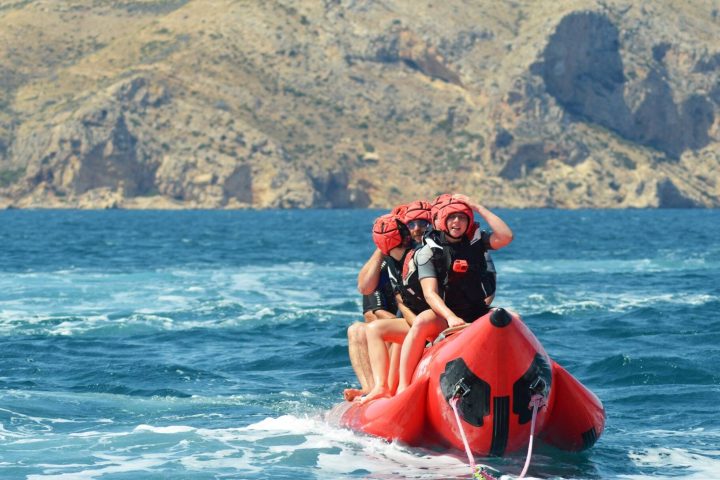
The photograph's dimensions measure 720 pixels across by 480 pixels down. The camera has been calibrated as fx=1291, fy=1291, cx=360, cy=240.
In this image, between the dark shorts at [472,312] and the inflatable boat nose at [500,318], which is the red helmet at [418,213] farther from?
the inflatable boat nose at [500,318]

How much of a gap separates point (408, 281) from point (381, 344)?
852mm

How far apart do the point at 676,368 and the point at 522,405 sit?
7.90 m

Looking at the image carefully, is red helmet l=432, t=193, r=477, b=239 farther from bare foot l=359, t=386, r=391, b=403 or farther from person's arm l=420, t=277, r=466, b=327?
bare foot l=359, t=386, r=391, b=403

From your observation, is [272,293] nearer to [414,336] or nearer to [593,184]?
[414,336]

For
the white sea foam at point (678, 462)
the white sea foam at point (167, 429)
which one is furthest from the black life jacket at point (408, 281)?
the white sea foam at point (167, 429)

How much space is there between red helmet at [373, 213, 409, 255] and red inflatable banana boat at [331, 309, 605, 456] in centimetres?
118

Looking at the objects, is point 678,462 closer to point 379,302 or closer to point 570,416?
point 570,416

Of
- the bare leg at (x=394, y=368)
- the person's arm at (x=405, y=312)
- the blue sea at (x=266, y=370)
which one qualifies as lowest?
the blue sea at (x=266, y=370)

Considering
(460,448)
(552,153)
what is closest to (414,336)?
(460,448)

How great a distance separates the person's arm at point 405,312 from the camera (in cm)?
1266

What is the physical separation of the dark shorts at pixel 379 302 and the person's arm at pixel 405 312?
510mm

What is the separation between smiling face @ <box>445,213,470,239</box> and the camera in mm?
11930

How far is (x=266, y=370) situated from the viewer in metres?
19.9

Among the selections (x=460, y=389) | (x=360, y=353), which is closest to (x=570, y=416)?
(x=460, y=389)
